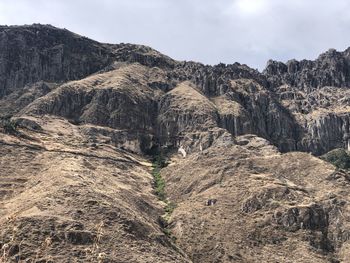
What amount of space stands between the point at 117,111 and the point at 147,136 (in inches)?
362

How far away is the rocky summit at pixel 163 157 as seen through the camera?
54.2 meters

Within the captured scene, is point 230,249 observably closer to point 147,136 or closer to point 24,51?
point 147,136

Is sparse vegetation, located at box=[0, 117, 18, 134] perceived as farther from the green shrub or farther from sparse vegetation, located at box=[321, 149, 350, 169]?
sparse vegetation, located at box=[321, 149, 350, 169]

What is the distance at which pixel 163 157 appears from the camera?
10406 cm

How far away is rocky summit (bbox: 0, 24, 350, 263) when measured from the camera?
54.2 meters

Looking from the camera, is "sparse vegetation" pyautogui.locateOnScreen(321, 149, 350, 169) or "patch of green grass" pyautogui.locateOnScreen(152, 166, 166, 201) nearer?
"patch of green grass" pyautogui.locateOnScreen(152, 166, 166, 201)

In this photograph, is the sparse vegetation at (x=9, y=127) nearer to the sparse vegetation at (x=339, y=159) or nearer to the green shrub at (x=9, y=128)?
the green shrub at (x=9, y=128)

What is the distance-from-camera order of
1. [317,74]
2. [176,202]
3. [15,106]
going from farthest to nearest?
[317,74], [15,106], [176,202]

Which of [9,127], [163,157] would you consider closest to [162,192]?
[9,127]

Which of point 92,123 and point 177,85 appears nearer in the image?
point 92,123

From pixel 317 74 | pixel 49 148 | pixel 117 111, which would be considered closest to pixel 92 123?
pixel 117 111

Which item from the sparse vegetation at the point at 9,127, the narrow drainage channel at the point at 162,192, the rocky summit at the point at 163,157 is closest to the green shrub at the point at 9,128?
the sparse vegetation at the point at 9,127

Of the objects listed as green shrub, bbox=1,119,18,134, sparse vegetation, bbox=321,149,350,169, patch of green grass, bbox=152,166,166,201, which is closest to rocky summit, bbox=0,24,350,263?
green shrub, bbox=1,119,18,134

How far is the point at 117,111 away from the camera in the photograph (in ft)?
384
